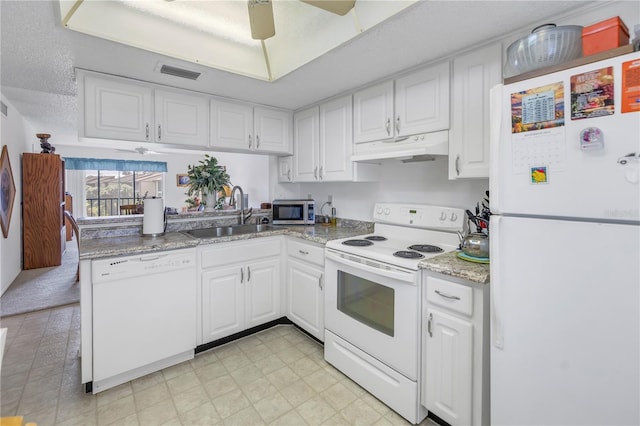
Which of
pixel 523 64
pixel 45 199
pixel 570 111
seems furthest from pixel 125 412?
pixel 45 199

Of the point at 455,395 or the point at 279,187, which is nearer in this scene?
the point at 455,395

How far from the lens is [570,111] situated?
3.51ft

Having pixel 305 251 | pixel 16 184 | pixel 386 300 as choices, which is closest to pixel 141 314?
pixel 305 251

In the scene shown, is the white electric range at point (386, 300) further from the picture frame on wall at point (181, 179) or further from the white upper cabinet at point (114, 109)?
the picture frame on wall at point (181, 179)

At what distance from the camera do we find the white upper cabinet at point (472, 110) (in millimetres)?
1771

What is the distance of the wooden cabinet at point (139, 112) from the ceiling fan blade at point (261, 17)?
122 centimetres

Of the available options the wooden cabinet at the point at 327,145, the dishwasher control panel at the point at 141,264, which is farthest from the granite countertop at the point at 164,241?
the wooden cabinet at the point at 327,145

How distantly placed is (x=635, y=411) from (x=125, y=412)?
2379 millimetres

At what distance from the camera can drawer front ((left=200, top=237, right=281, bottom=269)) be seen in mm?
2383

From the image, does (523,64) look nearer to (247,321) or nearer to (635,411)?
(635,411)

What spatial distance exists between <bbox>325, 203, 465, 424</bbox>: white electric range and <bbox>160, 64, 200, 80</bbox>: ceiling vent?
165 cm

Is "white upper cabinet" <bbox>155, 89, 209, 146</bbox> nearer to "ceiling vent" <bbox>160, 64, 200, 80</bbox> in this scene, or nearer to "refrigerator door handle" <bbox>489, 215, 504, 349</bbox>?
"ceiling vent" <bbox>160, 64, 200, 80</bbox>

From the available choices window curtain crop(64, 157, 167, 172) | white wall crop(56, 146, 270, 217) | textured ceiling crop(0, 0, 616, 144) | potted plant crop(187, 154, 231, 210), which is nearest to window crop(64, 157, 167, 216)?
window curtain crop(64, 157, 167, 172)

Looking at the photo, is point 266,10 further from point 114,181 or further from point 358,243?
point 114,181
